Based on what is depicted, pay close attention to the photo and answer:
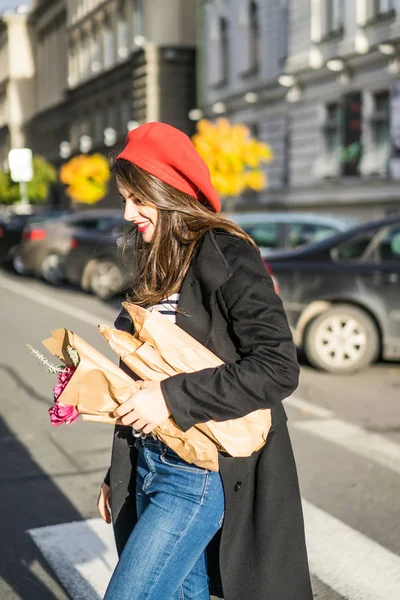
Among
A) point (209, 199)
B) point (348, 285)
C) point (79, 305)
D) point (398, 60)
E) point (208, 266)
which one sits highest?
point (398, 60)

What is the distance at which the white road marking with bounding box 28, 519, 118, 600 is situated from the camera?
3.88m

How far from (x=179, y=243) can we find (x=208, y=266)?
0.15m

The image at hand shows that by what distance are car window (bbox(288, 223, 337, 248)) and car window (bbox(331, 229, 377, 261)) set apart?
122 inches

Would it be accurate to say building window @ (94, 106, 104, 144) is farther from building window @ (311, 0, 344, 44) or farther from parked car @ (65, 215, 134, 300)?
parked car @ (65, 215, 134, 300)

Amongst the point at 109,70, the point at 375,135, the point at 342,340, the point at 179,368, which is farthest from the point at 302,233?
the point at 109,70

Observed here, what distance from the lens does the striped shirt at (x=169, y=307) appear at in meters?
2.45

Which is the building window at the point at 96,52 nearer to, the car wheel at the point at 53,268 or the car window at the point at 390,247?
the car wheel at the point at 53,268

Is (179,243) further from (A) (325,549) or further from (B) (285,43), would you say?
(B) (285,43)

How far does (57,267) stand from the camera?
1867 centimetres

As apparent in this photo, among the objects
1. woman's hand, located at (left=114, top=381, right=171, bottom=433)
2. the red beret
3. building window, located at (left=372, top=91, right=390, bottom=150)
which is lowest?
woman's hand, located at (left=114, top=381, right=171, bottom=433)

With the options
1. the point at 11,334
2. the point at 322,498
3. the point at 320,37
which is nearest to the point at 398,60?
the point at 320,37

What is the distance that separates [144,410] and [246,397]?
256 millimetres

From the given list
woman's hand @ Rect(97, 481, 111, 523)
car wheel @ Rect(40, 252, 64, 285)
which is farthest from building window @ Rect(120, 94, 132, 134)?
woman's hand @ Rect(97, 481, 111, 523)

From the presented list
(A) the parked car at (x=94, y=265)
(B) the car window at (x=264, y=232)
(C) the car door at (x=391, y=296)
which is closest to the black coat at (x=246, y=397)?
(C) the car door at (x=391, y=296)
